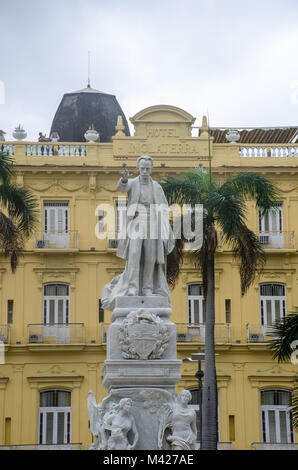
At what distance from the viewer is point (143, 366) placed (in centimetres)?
1642

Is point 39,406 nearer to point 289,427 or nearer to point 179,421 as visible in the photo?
point 289,427

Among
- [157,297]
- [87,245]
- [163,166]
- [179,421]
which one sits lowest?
[179,421]

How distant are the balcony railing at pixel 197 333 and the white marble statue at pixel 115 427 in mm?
25805

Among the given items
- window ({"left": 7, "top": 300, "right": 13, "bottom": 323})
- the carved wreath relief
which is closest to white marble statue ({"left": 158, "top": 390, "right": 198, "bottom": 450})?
the carved wreath relief

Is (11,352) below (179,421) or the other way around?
the other way around

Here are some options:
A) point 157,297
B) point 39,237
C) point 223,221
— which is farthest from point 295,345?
point 39,237

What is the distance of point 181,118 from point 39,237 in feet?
24.9

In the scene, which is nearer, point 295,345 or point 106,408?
point 106,408

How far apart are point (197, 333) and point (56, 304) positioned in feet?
18.9

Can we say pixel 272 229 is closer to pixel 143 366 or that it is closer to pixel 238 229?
pixel 238 229

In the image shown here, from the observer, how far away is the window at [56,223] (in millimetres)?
43094

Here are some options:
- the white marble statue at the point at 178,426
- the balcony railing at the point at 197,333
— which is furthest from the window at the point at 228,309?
the white marble statue at the point at 178,426

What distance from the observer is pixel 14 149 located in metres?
43.7

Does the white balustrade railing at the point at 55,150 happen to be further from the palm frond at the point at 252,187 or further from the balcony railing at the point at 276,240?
the palm frond at the point at 252,187
